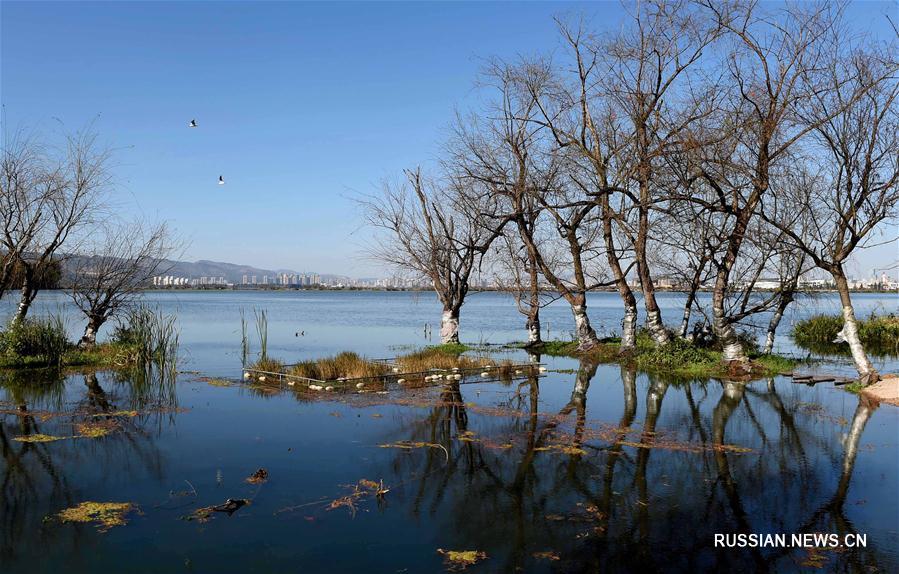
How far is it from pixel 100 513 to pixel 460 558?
13.9 feet

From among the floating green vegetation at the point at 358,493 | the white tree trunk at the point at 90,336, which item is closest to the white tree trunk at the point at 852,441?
the floating green vegetation at the point at 358,493

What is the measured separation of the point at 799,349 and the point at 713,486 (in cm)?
2276

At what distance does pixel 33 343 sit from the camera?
19.6 meters

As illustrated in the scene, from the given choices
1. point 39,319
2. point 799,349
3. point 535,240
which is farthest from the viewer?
point 799,349

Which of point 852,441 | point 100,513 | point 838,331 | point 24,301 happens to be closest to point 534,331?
point 838,331

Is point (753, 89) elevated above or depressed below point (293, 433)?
above

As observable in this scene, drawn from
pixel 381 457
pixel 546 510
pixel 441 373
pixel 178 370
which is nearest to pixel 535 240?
pixel 441 373

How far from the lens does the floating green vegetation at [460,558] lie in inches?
257

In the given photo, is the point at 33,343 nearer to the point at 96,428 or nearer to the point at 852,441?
the point at 96,428

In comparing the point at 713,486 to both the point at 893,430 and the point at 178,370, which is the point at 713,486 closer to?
the point at 893,430

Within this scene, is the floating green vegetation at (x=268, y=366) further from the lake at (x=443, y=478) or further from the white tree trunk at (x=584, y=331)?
the white tree trunk at (x=584, y=331)

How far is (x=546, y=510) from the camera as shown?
26.3ft

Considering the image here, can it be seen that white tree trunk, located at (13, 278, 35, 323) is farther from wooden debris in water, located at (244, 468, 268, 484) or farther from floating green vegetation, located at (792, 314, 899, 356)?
floating green vegetation, located at (792, 314, 899, 356)

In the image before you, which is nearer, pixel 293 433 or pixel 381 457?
pixel 381 457
